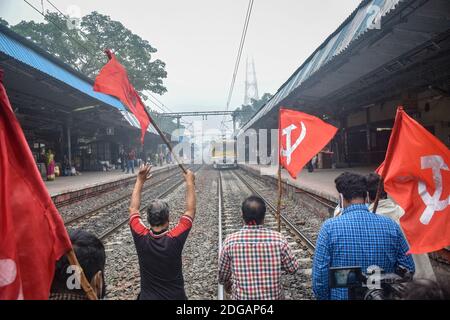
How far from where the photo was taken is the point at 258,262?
2.31 meters

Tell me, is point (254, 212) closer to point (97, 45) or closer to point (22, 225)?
point (22, 225)

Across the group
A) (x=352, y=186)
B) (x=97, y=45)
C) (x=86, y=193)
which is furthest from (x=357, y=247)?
(x=97, y=45)

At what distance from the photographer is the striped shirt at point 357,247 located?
236 cm

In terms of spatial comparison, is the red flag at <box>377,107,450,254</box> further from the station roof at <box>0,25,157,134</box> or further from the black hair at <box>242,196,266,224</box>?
the station roof at <box>0,25,157,134</box>

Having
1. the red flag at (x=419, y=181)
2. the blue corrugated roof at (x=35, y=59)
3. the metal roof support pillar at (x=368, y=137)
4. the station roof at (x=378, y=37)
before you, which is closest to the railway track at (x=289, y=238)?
the red flag at (x=419, y=181)

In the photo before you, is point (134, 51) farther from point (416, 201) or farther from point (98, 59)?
point (416, 201)

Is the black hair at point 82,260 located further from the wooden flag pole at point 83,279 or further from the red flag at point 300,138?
the red flag at point 300,138

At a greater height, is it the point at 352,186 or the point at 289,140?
the point at 289,140

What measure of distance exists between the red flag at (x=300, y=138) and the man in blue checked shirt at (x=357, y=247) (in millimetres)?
1564

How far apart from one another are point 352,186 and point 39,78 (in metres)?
11.2

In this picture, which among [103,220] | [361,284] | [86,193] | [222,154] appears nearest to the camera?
[361,284]

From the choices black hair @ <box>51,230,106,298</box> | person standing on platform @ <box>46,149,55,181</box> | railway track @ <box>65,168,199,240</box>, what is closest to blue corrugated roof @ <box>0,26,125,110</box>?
railway track @ <box>65,168,199,240</box>

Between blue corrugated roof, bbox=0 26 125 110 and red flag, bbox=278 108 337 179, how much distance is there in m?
5.57
